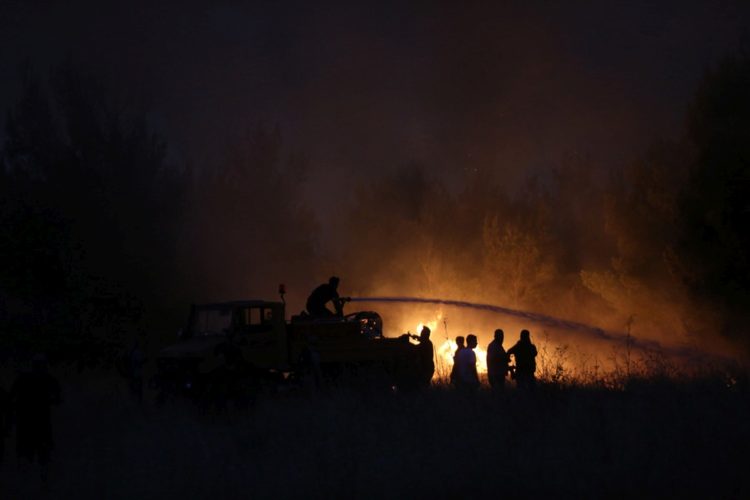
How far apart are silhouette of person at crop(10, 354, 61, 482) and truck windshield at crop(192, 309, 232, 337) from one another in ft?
18.9

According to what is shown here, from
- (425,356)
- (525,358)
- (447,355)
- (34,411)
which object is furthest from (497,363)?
(447,355)

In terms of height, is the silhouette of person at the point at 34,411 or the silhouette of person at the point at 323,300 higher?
the silhouette of person at the point at 323,300

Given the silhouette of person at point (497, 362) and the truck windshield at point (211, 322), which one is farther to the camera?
the truck windshield at point (211, 322)

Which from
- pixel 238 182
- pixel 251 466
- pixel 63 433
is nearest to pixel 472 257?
pixel 238 182

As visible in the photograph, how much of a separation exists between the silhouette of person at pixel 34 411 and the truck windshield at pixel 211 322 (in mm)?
5751

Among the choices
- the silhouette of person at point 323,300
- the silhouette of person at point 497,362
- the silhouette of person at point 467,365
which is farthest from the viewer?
the silhouette of person at point 323,300

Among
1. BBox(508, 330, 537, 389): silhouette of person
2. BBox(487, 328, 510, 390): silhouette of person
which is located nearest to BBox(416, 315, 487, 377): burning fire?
BBox(487, 328, 510, 390): silhouette of person

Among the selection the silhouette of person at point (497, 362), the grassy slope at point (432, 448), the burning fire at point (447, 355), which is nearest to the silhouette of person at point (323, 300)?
the burning fire at point (447, 355)

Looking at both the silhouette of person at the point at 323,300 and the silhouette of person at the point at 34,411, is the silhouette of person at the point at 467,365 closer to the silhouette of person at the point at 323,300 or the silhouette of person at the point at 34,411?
the silhouette of person at the point at 323,300

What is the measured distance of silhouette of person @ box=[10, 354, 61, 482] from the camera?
389 inches

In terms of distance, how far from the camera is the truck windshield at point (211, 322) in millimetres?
15828

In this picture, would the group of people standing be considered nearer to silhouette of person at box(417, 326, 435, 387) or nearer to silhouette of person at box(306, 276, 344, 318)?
silhouette of person at box(417, 326, 435, 387)

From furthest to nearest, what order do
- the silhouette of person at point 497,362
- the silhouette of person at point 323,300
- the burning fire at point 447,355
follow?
1. the burning fire at point 447,355
2. the silhouette of person at point 323,300
3. the silhouette of person at point 497,362

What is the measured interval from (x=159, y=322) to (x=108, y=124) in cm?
781
